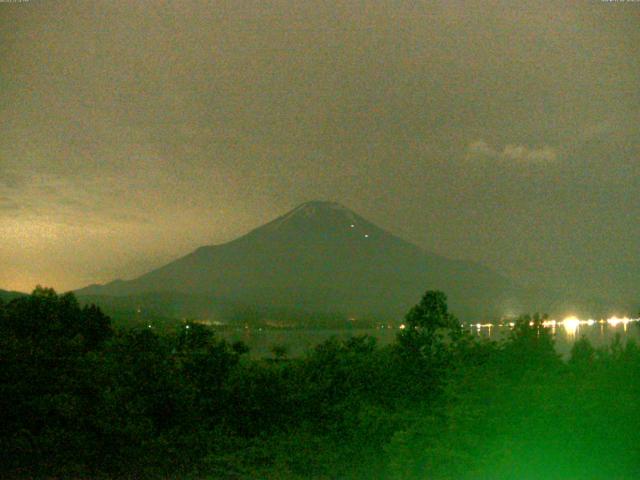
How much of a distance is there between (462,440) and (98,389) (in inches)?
191

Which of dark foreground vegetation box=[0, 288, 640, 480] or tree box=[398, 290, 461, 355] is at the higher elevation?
tree box=[398, 290, 461, 355]

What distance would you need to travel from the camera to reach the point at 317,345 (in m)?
10.1

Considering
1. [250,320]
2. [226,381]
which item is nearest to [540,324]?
[226,381]

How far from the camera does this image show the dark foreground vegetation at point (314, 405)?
21.5 ft

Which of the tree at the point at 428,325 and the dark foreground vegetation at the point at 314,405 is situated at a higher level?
the tree at the point at 428,325

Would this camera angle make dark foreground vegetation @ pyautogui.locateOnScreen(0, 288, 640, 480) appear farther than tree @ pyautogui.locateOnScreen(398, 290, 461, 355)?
No

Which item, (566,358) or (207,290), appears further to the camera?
(207,290)

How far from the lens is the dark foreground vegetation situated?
654 centimetres

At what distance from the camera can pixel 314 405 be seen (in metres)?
9.36

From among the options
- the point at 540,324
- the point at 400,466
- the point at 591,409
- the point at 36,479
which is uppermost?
the point at 540,324

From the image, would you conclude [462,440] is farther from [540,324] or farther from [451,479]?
[540,324]

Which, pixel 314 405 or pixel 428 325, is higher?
pixel 428 325

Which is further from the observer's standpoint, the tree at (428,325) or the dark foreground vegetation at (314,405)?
the tree at (428,325)

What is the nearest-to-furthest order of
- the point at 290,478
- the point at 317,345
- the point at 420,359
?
the point at 290,478 < the point at 420,359 < the point at 317,345
